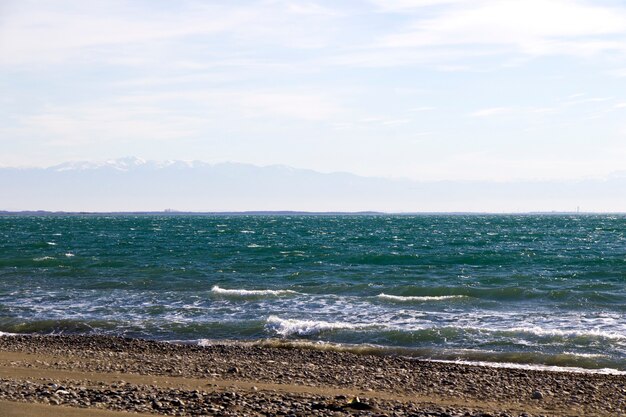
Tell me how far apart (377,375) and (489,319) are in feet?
31.1

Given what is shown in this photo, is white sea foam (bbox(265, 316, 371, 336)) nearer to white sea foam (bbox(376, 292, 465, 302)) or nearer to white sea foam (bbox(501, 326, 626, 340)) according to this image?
white sea foam (bbox(501, 326, 626, 340))

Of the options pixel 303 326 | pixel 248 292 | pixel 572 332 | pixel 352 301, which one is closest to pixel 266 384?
pixel 303 326

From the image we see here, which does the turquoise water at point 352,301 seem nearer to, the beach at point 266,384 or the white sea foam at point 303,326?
the white sea foam at point 303,326

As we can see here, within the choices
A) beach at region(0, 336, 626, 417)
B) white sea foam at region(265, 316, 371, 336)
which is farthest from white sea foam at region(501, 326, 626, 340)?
white sea foam at region(265, 316, 371, 336)

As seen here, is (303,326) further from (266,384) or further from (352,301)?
(266,384)

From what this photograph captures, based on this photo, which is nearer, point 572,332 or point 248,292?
point 572,332

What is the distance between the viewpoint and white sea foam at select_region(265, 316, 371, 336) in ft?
73.2

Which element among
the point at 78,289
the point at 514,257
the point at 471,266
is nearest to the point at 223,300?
the point at 78,289

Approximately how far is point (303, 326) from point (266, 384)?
26.3 ft

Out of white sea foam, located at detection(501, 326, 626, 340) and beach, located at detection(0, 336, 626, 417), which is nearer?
beach, located at detection(0, 336, 626, 417)

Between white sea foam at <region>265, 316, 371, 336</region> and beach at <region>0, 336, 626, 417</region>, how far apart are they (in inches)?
78.9

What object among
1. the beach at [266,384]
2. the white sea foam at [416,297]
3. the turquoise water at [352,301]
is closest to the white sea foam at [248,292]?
the turquoise water at [352,301]

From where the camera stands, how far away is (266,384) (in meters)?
14.7

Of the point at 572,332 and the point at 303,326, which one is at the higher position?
the point at 572,332
